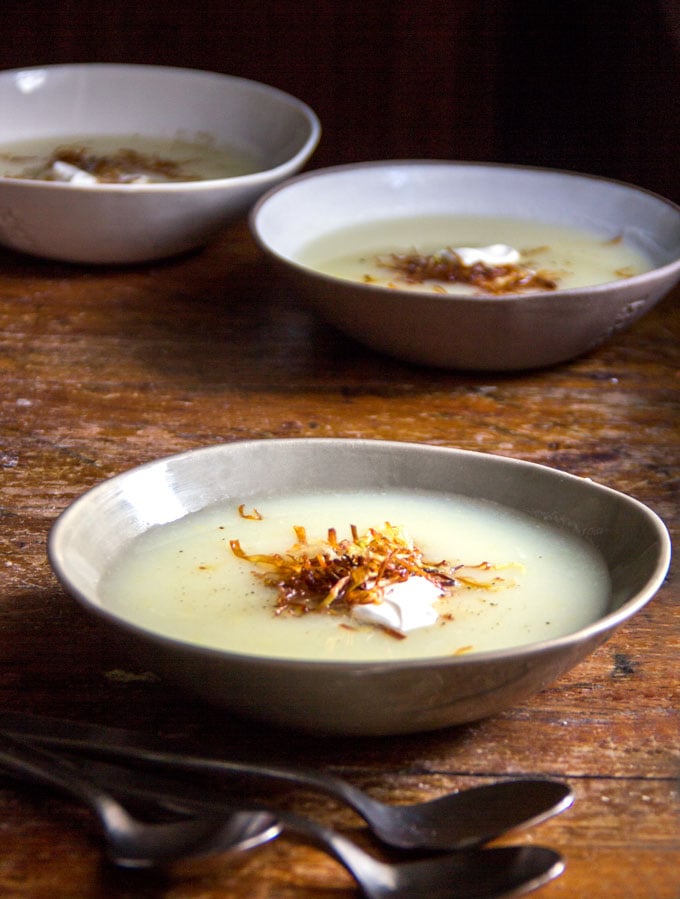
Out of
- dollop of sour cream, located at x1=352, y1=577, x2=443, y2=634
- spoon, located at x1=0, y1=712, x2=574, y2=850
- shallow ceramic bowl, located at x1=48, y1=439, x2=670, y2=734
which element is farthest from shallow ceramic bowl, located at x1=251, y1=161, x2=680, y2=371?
spoon, located at x1=0, y1=712, x2=574, y2=850

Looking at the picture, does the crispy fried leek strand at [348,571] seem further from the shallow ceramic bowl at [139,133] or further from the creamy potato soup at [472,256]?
the shallow ceramic bowl at [139,133]

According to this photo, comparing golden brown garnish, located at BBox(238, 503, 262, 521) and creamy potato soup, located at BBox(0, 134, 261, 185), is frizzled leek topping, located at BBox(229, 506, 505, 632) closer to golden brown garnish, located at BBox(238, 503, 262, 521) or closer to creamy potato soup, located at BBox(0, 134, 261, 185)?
golden brown garnish, located at BBox(238, 503, 262, 521)

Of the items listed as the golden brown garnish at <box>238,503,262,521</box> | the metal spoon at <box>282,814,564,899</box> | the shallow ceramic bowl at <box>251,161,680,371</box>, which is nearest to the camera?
the metal spoon at <box>282,814,564,899</box>

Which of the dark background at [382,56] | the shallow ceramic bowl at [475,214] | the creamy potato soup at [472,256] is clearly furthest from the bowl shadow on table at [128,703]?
the dark background at [382,56]

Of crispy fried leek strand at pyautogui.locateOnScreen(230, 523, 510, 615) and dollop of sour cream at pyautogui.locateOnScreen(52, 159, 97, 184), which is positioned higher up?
dollop of sour cream at pyautogui.locateOnScreen(52, 159, 97, 184)

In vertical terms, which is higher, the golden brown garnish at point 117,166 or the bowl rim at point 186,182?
the bowl rim at point 186,182

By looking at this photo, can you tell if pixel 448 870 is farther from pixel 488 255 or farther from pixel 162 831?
pixel 488 255

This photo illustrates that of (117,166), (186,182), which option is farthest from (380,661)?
(117,166)
